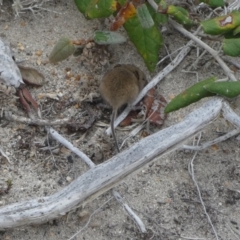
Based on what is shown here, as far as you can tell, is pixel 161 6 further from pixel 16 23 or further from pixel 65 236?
pixel 65 236

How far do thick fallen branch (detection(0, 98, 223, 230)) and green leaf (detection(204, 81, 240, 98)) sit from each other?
10 cm

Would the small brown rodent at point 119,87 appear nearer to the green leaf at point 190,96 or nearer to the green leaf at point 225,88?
the green leaf at point 190,96

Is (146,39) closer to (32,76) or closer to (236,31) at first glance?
(236,31)

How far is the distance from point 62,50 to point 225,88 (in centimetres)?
67

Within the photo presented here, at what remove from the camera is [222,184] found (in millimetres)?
2424

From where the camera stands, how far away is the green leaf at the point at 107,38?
2.64 meters

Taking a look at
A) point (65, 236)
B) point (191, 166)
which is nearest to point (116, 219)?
point (65, 236)

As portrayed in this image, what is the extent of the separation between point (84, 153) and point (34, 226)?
329 mm

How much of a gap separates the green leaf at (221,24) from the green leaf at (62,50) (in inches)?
20.3

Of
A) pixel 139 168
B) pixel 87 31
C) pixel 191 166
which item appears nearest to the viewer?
pixel 139 168

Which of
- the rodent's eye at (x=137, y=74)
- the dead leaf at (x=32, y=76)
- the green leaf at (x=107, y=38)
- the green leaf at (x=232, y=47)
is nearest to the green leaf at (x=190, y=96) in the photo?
the green leaf at (x=232, y=47)

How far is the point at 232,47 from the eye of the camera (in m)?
2.47

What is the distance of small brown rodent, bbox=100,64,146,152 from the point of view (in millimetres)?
2545

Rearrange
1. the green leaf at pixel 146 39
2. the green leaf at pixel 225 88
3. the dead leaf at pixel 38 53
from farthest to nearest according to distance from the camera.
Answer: the dead leaf at pixel 38 53 → the green leaf at pixel 146 39 → the green leaf at pixel 225 88
